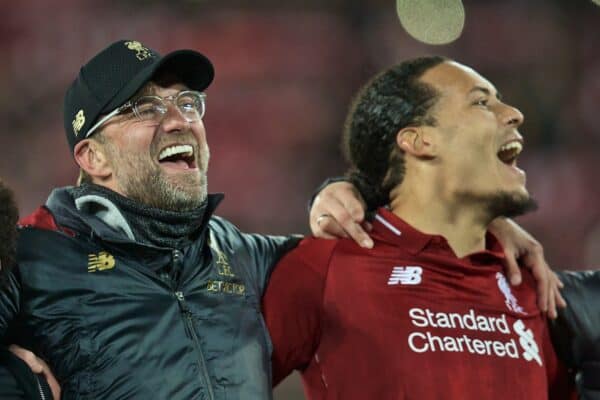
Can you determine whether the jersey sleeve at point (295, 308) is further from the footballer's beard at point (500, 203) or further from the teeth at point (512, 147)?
the teeth at point (512, 147)

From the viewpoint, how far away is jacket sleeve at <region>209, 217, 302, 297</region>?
2.23 m

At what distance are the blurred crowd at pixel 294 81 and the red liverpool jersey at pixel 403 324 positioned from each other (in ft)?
9.31

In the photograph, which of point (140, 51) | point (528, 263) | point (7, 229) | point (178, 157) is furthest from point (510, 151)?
point (7, 229)

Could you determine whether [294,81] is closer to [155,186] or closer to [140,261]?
[155,186]

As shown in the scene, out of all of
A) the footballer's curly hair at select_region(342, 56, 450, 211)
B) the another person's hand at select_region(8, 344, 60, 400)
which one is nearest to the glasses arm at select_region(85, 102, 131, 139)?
the another person's hand at select_region(8, 344, 60, 400)

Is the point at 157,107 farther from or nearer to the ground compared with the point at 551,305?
farther from the ground

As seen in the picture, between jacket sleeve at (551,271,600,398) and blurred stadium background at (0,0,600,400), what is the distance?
9.15ft

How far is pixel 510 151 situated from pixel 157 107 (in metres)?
0.92

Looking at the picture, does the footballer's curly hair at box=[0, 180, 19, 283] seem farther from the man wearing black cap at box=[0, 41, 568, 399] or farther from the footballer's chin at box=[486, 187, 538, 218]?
the footballer's chin at box=[486, 187, 538, 218]

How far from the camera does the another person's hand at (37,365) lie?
1.83 m

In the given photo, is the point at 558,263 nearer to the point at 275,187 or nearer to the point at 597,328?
the point at 275,187

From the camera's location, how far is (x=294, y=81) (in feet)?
18.2

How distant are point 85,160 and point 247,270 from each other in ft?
1.44

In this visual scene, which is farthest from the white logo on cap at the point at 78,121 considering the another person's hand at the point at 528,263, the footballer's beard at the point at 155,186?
the another person's hand at the point at 528,263
